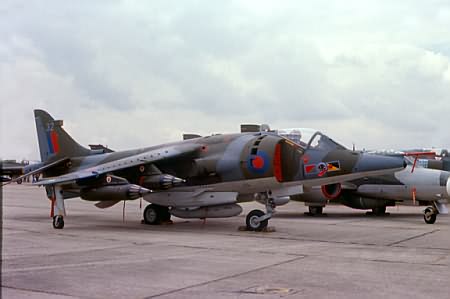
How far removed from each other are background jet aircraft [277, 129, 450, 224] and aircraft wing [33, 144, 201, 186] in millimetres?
4396

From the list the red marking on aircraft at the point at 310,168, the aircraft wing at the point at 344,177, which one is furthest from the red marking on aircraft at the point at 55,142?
the red marking on aircraft at the point at 310,168

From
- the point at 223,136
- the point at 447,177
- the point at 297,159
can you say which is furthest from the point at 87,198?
the point at 447,177

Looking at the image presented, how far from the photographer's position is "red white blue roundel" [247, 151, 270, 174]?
495 inches

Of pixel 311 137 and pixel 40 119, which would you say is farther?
pixel 40 119

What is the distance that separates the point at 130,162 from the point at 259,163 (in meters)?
3.27

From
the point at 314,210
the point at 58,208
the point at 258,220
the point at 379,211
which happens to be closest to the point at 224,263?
the point at 258,220

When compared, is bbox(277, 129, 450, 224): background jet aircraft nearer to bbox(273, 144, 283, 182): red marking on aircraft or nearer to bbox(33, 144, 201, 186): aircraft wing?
bbox(273, 144, 283, 182): red marking on aircraft

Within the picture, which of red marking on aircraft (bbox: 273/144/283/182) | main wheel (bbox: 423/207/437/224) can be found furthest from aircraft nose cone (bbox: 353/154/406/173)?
main wheel (bbox: 423/207/437/224)

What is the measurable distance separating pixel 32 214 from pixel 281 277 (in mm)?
13838

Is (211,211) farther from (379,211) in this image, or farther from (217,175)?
(379,211)

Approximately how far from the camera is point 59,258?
8250 millimetres

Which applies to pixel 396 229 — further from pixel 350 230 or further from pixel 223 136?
pixel 223 136

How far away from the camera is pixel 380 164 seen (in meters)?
11.8

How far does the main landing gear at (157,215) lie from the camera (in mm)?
14812
